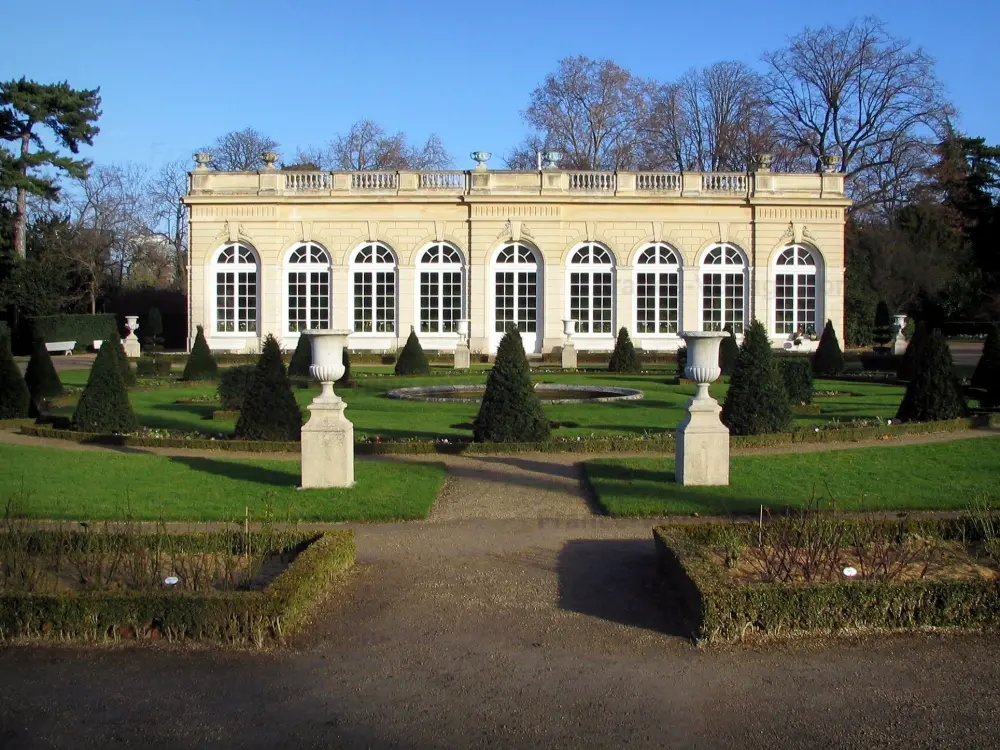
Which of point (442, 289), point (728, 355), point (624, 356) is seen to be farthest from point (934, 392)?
point (442, 289)

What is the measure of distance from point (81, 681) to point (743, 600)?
3868 mm

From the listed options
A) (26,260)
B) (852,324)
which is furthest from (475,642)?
(26,260)

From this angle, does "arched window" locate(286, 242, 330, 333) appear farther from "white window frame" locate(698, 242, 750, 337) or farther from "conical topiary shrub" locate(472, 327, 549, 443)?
"conical topiary shrub" locate(472, 327, 549, 443)

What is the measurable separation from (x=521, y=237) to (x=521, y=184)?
196 cm

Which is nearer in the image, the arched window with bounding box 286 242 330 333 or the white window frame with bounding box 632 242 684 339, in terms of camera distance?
the white window frame with bounding box 632 242 684 339

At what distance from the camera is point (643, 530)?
31.1 feet

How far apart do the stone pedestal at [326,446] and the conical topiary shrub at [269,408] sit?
11.5 feet

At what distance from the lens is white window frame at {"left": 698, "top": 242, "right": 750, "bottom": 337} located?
38.7 metres

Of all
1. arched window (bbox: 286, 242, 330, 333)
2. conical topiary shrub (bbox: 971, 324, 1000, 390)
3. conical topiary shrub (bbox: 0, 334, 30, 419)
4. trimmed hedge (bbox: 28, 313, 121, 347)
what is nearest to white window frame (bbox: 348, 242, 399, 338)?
arched window (bbox: 286, 242, 330, 333)

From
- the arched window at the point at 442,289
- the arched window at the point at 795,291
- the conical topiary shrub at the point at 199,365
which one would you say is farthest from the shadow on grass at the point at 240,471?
the arched window at the point at 795,291

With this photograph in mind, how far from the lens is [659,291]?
127ft

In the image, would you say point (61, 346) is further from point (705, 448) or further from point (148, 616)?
point (148, 616)

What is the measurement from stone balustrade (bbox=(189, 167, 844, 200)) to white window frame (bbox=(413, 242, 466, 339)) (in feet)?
6.96

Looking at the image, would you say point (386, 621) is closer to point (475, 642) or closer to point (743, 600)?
point (475, 642)
